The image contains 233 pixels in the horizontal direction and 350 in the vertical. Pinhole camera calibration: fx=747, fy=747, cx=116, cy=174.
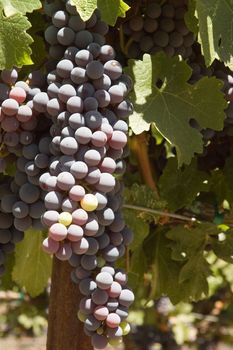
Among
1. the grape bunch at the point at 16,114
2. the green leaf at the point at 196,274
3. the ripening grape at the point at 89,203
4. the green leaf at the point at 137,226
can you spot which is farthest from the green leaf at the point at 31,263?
the ripening grape at the point at 89,203

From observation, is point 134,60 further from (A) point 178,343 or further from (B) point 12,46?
(A) point 178,343

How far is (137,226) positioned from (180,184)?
4.4 inches

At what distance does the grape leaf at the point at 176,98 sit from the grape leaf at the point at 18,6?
172mm

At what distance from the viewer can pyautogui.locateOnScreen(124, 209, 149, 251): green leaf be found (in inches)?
53.5

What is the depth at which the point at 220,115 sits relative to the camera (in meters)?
1.13

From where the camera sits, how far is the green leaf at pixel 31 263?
1478 millimetres

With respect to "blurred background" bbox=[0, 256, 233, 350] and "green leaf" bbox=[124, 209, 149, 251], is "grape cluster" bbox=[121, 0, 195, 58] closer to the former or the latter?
"green leaf" bbox=[124, 209, 149, 251]

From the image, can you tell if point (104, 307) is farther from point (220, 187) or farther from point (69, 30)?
point (220, 187)

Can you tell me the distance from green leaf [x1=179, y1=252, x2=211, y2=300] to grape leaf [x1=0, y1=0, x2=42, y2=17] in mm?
558

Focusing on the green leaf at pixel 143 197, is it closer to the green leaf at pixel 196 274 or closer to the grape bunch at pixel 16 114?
the green leaf at pixel 196 274

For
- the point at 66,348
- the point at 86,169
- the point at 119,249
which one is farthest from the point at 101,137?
the point at 66,348

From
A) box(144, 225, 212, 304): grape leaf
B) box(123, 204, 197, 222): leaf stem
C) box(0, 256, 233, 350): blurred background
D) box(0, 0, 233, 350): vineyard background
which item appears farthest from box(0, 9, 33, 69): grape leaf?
box(0, 256, 233, 350): blurred background

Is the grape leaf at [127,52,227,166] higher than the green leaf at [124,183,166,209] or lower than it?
higher

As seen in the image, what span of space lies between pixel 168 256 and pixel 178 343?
2147 mm
